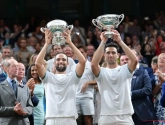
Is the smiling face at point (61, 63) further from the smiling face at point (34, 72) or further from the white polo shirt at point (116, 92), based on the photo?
the smiling face at point (34, 72)

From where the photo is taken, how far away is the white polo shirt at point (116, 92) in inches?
410

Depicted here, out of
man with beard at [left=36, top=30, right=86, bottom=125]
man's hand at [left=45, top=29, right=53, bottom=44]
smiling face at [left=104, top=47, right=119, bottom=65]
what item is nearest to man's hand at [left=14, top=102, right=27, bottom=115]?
man with beard at [left=36, top=30, right=86, bottom=125]

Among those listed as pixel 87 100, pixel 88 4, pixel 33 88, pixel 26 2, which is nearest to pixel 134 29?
pixel 88 4

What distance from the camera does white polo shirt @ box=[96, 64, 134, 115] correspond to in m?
10.4

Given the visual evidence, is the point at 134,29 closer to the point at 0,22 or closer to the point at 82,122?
the point at 0,22

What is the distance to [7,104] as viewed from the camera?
1066cm

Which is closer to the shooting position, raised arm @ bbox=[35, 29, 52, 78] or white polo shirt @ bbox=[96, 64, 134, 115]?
white polo shirt @ bbox=[96, 64, 134, 115]

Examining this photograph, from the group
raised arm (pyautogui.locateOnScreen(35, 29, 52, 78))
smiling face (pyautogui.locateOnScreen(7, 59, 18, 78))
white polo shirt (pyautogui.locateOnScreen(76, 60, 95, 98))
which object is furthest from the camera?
white polo shirt (pyautogui.locateOnScreen(76, 60, 95, 98))

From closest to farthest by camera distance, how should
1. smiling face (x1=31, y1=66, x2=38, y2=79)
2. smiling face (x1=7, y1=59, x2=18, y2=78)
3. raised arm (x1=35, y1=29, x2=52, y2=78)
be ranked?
raised arm (x1=35, y1=29, x2=52, y2=78), smiling face (x1=7, y1=59, x2=18, y2=78), smiling face (x1=31, y1=66, x2=38, y2=79)

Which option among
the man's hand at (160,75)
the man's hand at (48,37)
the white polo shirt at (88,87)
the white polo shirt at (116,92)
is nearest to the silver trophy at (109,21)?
the white polo shirt at (116,92)

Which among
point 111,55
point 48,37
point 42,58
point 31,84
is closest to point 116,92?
point 111,55

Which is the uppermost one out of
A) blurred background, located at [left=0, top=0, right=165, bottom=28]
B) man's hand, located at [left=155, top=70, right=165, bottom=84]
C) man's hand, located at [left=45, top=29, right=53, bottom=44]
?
blurred background, located at [left=0, top=0, right=165, bottom=28]

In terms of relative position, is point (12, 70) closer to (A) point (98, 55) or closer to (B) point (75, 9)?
(A) point (98, 55)

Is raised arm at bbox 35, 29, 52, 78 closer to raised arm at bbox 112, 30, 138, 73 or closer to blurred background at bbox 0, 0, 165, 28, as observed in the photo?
raised arm at bbox 112, 30, 138, 73
